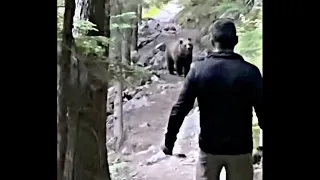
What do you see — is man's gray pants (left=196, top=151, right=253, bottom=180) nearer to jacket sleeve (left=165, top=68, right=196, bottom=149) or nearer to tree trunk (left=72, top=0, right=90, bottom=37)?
jacket sleeve (left=165, top=68, right=196, bottom=149)

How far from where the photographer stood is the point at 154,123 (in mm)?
1164

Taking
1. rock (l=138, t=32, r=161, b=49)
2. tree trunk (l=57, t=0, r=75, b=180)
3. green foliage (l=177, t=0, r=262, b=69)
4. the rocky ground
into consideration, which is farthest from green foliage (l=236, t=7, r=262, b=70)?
tree trunk (l=57, t=0, r=75, b=180)

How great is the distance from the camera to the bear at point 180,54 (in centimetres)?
114

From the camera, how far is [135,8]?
1161 millimetres

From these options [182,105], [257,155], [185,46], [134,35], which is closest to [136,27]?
[134,35]

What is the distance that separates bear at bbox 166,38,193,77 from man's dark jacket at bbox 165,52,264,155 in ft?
0.07

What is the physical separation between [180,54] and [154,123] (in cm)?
20

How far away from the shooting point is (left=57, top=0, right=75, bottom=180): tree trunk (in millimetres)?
1095

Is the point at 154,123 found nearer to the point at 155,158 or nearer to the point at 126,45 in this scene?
the point at 155,158

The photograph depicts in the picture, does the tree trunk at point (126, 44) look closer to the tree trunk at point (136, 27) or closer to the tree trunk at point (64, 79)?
the tree trunk at point (136, 27)

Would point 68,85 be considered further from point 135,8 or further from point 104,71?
point 135,8
